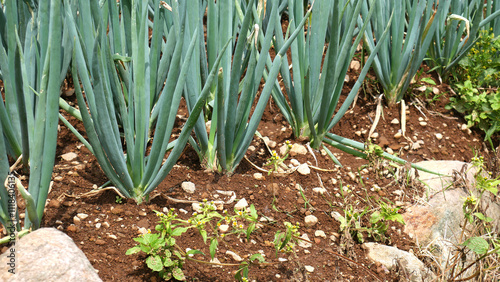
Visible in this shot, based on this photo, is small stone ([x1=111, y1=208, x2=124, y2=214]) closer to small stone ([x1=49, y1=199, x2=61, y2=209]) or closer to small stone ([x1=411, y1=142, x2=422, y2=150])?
small stone ([x1=49, y1=199, x2=61, y2=209])

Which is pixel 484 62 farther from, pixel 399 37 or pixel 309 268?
pixel 309 268

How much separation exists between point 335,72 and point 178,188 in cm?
79

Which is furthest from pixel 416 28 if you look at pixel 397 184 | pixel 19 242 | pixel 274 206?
Answer: pixel 19 242

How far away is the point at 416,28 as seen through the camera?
233 cm

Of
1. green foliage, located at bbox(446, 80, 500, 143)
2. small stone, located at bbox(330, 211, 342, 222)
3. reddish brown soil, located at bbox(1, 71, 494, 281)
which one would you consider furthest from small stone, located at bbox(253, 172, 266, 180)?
green foliage, located at bbox(446, 80, 500, 143)

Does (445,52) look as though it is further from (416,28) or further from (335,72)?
(335,72)

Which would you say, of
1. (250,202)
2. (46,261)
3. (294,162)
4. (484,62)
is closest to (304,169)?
(294,162)

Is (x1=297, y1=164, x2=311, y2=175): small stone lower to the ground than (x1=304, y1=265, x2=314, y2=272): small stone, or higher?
higher

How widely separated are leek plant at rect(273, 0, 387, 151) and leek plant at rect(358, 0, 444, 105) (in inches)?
10.9

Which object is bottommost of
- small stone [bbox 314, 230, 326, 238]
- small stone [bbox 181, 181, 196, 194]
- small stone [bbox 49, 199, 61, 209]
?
small stone [bbox 314, 230, 326, 238]

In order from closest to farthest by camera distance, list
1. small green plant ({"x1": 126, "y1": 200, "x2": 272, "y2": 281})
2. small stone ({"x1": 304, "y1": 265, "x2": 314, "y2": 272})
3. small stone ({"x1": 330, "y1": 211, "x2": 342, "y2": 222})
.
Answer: small green plant ({"x1": 126, "y1": 200, "x2": 272, "y2": 281}) → small stone ({"x1": 304, "y1": 265, "x2": 314, "y2": 272}) → small stone ({"x1": 330, "y1": 211, "x2": 342, "y2": 222})

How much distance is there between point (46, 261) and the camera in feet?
4.05

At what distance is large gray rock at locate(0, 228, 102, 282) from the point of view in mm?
1204

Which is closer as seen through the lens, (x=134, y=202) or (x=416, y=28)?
(x=134, y=202)
